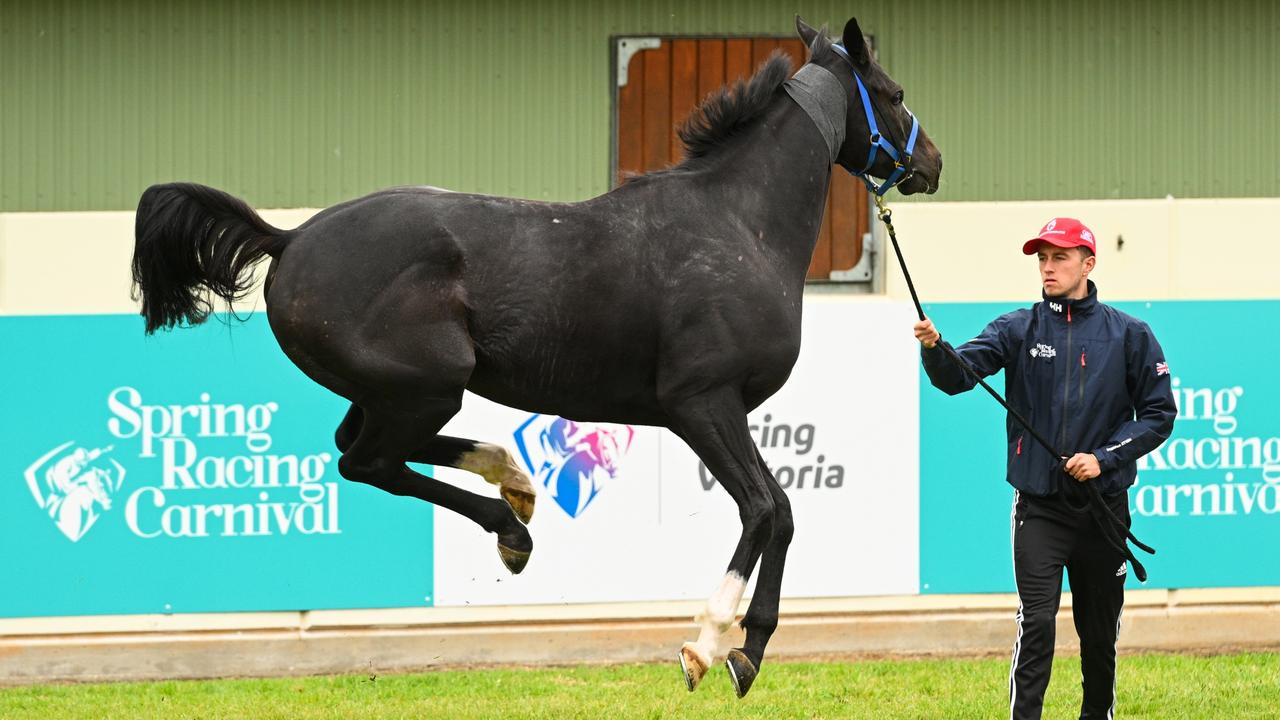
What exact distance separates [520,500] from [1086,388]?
6.39 feet

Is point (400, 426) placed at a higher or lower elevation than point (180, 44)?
lower

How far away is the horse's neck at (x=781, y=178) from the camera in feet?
16.2

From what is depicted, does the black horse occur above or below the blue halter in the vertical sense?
below

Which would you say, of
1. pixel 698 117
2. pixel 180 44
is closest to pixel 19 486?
pixel 180 44

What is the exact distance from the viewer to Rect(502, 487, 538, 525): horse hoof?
520 cm

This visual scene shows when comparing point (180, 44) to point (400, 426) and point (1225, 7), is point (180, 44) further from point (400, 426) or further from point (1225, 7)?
point (1225, 7)

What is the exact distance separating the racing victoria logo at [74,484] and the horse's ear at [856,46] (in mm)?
4280

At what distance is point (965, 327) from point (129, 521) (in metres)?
4.09

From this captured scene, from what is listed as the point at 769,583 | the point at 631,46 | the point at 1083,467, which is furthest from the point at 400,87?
the point at 769,583

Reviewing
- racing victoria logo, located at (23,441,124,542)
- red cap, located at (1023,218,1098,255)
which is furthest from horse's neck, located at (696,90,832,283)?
racing victoria logo, located at (23,441,124,542)

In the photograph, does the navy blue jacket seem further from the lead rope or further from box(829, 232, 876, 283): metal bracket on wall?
box(829, 232, 876, 283): metal bracket on wall

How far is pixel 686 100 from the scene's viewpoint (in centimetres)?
965

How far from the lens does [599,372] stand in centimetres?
468

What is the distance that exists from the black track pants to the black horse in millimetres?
1181
